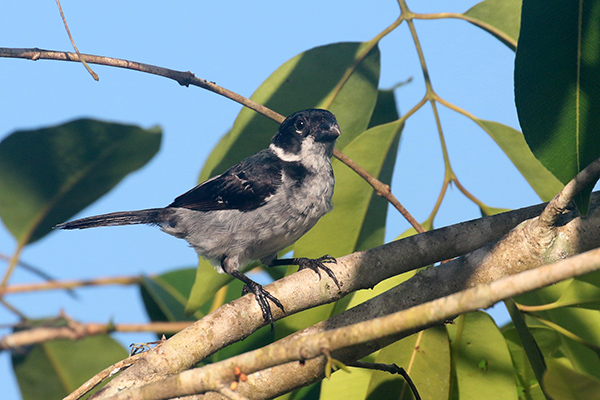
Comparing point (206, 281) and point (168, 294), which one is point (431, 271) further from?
point (168, 294)

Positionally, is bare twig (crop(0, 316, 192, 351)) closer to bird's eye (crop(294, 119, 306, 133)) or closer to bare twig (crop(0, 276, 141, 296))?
bare twig (crop(0, 276, 141, 296))

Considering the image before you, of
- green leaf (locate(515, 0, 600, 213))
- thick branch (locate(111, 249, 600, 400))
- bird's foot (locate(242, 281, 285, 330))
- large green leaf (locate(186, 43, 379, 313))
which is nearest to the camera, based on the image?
thick branch (locate(111, 249, 600, 400))

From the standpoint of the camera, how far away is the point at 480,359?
2.33 m

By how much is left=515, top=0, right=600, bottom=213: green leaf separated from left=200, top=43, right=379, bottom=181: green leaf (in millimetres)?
1220

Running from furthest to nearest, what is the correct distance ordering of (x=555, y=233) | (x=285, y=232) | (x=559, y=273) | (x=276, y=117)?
(x=285, y=232), (x=276, y=117), (x=555, y=233), (x=559, y=273)

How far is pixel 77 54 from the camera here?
227cm

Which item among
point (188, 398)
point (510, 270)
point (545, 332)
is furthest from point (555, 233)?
point (188, 398)

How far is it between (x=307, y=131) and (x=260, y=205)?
0.49 m

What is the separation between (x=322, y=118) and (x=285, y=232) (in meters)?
0.61

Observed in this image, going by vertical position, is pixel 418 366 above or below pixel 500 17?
below

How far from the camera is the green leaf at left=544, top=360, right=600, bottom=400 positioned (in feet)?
4.04

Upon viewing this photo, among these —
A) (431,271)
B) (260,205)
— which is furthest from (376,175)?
(431,271)

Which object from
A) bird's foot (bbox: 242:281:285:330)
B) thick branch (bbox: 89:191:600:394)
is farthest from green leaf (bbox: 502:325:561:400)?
bird's foot (bbox: 242:281:285:330)

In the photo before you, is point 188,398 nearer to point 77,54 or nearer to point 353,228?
point 353,228
